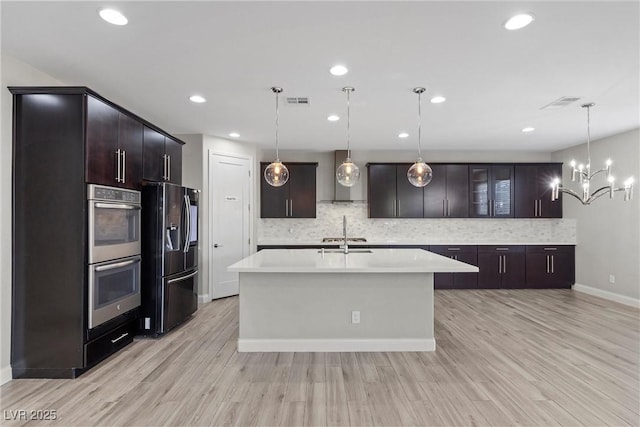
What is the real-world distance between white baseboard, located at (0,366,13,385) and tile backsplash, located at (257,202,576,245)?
423 centimetres

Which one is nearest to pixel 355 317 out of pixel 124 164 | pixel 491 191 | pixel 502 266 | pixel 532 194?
pixel 124 164

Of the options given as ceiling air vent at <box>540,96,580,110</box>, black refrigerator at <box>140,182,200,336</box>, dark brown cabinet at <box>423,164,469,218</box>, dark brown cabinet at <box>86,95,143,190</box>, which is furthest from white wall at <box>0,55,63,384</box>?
dark brown cabinet at <box>423,164,469,218</box>

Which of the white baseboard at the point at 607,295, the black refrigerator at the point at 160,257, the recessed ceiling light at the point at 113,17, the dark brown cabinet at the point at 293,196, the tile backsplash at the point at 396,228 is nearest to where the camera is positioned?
the recessed ceiling light at the point at 113,17

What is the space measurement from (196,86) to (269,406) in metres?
3.00

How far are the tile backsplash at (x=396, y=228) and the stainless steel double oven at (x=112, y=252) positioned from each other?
3281 mm

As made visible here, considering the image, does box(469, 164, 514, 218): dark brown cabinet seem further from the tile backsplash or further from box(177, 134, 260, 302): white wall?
box(177, 134, 260, 302): white wall

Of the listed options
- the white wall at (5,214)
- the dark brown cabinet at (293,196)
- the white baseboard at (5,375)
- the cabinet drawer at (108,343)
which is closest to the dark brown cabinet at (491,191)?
the dark brown cabinet at (293,196)

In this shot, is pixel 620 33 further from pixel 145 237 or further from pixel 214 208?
pixel 214 208

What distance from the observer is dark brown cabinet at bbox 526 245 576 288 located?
6191 mm

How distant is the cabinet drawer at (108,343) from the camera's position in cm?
283

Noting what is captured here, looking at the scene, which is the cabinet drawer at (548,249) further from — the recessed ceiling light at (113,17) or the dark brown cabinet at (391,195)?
the recessed ceiling light at (113,17)

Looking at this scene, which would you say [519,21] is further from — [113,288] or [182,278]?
[182,278]

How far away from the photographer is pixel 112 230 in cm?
311

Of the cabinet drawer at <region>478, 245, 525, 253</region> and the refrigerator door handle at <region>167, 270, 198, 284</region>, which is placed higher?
the cabinet drawer at <region>478, 245, 525, 253</region>
